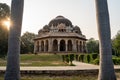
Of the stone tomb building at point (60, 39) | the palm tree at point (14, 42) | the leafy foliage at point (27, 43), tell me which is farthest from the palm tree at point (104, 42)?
the leafy foliage at point (27, 43)

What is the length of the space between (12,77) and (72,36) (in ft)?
136

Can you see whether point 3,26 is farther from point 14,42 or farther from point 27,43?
point 27,43

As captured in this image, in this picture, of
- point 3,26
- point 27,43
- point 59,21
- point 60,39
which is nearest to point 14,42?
point 3,26

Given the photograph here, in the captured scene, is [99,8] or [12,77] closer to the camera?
[12,77]

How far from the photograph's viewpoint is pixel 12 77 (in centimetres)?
738

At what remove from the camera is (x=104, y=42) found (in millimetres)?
7809

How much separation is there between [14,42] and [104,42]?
358cm

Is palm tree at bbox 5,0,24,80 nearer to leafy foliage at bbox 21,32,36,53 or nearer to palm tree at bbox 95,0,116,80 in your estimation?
palm tree at bbox 95,0,116,80

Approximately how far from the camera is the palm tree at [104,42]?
7.67m

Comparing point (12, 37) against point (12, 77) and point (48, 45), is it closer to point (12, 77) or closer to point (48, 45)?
point (12, 77)

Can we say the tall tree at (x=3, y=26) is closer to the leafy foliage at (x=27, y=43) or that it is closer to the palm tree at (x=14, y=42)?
the palm tree at (x=14, y=42)

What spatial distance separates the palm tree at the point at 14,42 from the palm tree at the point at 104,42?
3.21 metres

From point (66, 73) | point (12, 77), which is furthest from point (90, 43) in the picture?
point (12, 77)

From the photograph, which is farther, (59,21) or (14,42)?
(59,21)
